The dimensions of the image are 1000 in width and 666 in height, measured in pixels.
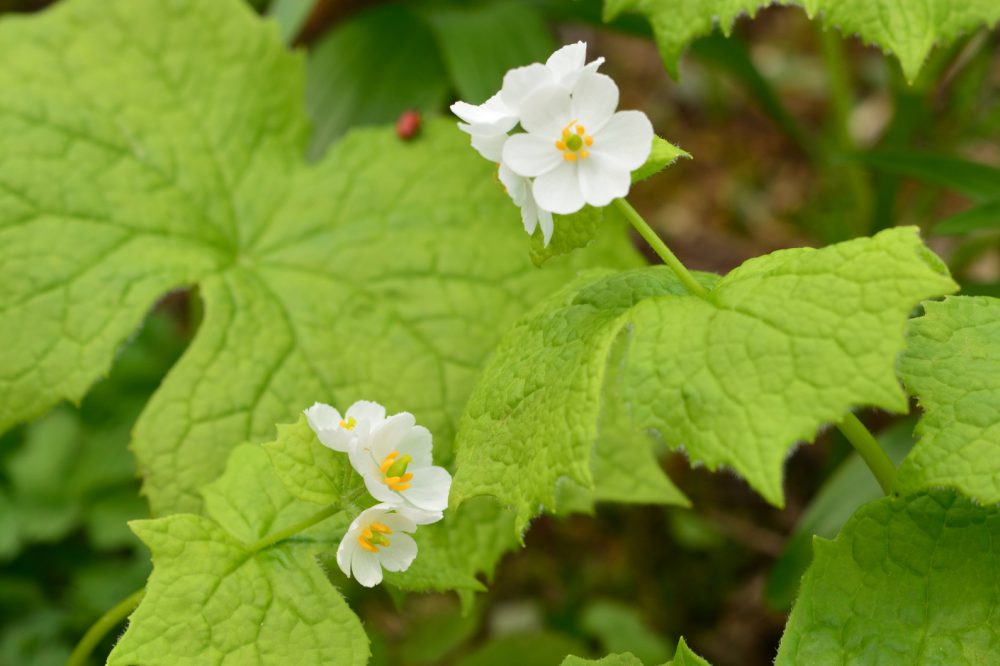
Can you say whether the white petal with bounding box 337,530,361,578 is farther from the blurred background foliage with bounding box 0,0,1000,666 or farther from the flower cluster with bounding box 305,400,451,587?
the blurred background foliage with bounding box 0,0,1000,666

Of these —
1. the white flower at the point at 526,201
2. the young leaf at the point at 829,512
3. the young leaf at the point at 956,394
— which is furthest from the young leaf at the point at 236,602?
the young leaf at the point at 829,512

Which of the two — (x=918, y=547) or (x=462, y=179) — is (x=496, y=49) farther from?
(x=918, y=547)

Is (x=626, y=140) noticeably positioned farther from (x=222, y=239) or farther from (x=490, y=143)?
(x=222, y=239)

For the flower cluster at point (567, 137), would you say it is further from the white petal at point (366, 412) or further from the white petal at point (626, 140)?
the white petal at point (366, 412)

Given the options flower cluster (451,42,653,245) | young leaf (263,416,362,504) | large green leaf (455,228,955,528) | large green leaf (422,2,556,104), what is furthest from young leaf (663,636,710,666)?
large green leaf (422,2,556,104)

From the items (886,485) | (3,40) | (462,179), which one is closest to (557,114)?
(886,485)

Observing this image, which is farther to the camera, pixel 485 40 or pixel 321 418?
pixel 485 40

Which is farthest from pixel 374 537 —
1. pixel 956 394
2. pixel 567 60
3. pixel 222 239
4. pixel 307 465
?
pixel 222 239
